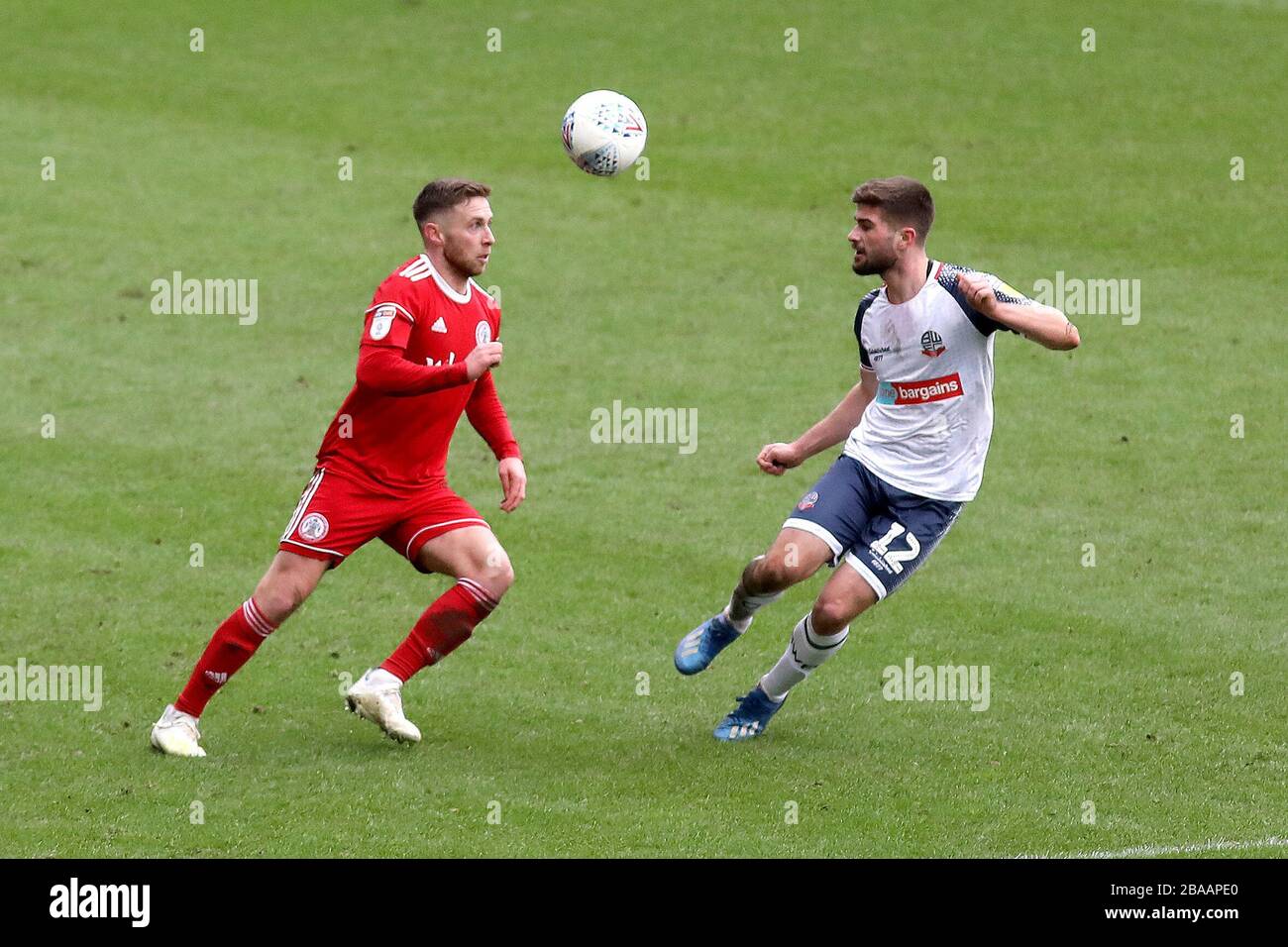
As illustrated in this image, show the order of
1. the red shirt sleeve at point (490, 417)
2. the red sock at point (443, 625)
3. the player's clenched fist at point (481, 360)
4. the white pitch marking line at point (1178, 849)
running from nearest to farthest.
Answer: the white pitch marking line at point (1178, 849) < the player's clenched fist at point (481, 360) < the red sock at point (443, 625) < the red shirt sleeve at point (490, 417)

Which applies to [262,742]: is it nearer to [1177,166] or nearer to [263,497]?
[263,497]

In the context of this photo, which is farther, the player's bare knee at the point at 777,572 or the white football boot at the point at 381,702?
the white football boot at the point at 381,702

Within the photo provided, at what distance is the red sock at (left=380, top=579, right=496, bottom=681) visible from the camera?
8.47 meters

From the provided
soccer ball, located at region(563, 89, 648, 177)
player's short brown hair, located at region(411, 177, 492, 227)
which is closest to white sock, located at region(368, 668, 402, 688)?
player's short brown hair, located at region(411, 177, 492, 227)

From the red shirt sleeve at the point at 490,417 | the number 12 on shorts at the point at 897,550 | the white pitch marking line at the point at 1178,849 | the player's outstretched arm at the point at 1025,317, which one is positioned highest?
the player's outstretched arm at the point at 1025,317

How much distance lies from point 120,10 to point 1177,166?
17.5m

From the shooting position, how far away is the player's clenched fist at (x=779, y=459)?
29.0 feet

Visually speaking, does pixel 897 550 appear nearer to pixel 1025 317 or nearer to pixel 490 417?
pixel 1025 317

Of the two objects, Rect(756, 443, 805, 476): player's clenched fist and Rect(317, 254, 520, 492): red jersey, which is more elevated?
Rect(317, 254, 520, 492): red jersey

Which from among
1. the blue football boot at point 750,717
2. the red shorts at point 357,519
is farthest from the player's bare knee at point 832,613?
the red shorts at point 357,519

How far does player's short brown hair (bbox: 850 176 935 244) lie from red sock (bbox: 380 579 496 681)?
271cm

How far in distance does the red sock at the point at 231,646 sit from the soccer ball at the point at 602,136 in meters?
3.06

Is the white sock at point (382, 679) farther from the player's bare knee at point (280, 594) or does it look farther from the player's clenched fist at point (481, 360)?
the player's clenched fist at point (481, 360)

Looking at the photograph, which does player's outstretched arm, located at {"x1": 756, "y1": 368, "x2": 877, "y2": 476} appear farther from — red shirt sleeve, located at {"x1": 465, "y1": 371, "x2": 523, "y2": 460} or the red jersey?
the red jersey
